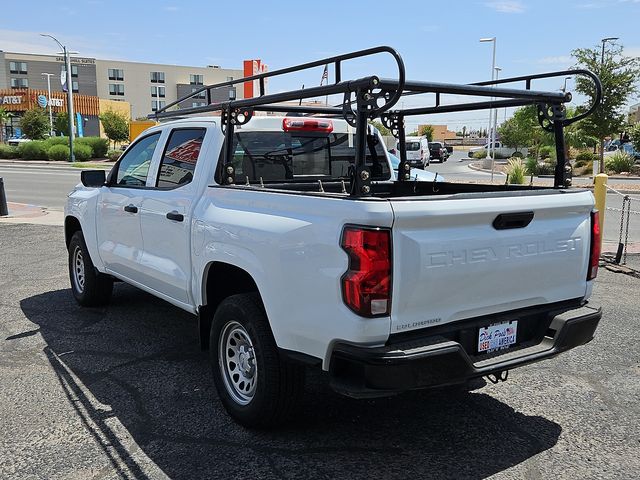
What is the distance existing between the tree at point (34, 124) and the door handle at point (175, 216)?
60.6 metres

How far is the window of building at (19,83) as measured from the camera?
338ft

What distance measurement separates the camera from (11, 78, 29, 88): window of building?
103 metres

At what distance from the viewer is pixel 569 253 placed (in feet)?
12.1

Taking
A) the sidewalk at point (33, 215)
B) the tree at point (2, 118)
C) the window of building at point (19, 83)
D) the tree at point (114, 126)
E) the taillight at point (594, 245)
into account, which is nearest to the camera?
the taillight at point (594, 245)

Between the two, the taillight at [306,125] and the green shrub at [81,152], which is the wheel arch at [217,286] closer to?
the taillight at [306,125]

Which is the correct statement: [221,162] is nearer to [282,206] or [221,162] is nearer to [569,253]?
[282,206]

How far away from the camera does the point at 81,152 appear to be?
4506cm

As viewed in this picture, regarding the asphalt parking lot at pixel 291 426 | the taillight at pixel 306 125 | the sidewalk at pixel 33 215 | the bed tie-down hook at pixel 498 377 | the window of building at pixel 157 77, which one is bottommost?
the asphalt parking lot at pixel 291 426

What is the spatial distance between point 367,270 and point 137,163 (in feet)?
10.7

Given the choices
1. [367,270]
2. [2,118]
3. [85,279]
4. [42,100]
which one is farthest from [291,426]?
[42,100]

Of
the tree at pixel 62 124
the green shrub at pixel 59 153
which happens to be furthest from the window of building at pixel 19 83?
the green shrub at pixel 59 153

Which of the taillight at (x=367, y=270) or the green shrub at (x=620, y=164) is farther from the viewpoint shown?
the green shrub at (x=620, y=164)

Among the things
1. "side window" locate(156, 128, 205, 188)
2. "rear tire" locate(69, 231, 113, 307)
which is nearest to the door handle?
"side window" locate(156, 128, 205, 188)

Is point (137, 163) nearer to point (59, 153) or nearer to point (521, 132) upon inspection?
point (59, 153)
